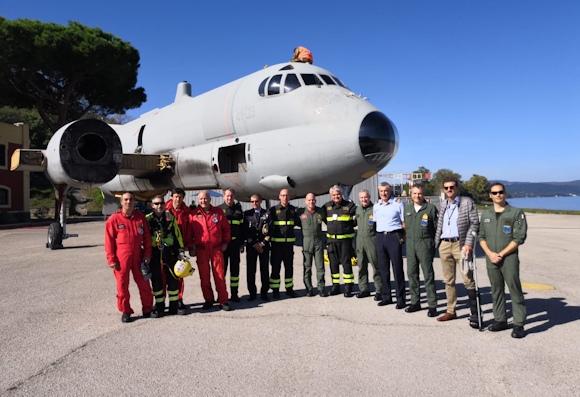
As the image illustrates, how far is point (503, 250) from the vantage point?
190 inches

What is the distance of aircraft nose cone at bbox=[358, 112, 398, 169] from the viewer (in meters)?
8.29

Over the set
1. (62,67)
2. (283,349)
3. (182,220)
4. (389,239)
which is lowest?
(283,349)

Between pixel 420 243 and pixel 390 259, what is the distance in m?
0.66

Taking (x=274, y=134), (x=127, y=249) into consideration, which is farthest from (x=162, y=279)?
(x=274, y=134)

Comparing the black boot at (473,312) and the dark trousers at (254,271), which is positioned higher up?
the dark trousers at (254,271)

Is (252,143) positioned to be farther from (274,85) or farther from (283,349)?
(283,349)

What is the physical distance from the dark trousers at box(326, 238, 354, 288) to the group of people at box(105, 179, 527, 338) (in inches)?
0.7

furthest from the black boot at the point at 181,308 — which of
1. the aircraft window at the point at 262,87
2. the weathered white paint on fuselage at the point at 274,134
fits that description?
the aircraft window at the point at 262,87

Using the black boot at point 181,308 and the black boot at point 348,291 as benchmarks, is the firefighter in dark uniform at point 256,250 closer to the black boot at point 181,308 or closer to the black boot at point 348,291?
the black boot at point 181,308

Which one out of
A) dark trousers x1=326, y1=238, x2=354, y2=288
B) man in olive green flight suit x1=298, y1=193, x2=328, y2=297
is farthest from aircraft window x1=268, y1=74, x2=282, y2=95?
dark trousers x1=326, y1=238, x2=354, y2=288

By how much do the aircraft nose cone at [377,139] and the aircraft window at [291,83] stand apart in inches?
82.6

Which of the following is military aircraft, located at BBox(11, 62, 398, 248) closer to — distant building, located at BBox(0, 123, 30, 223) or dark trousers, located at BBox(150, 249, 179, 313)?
dark trousers, located at BBox(150, 249, 179, 313)

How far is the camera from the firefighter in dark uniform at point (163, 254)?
5926mm

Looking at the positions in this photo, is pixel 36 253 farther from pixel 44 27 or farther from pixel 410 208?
pixel 44 27
